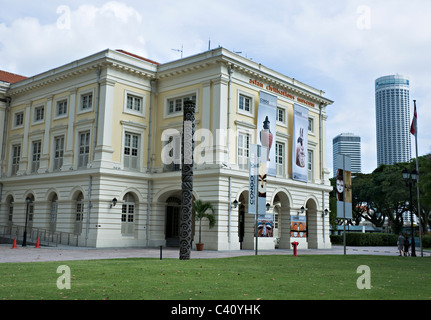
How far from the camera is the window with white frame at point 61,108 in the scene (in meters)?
36.9

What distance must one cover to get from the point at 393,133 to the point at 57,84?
558ft

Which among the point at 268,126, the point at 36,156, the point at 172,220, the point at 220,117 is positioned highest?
the point at 268,126

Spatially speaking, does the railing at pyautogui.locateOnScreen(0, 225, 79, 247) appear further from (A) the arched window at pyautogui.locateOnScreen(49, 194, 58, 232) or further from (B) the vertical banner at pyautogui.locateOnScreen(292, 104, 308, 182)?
(B) the vertical banner at pyautogui.locateOnScreen(292, 104, 308, 182)

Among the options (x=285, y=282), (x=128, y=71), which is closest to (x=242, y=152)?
(x=128, y=71)

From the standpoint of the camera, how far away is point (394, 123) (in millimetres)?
190750

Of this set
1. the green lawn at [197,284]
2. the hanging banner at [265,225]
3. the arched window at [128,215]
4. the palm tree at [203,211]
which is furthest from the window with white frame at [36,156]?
the green lawn at [197,284]

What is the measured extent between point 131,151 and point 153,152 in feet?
5.55

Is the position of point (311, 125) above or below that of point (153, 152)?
above

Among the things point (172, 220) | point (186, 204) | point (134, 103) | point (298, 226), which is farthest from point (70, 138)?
point (186, 204)

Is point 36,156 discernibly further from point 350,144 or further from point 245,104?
point 350,144

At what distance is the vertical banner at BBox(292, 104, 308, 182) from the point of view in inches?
1448

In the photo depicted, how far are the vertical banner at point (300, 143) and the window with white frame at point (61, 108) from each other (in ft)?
58.6
